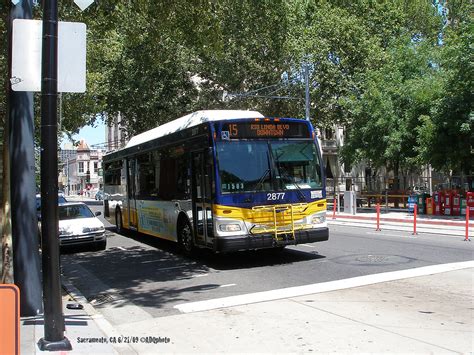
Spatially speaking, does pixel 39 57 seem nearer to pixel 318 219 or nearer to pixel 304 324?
pixel 304 324

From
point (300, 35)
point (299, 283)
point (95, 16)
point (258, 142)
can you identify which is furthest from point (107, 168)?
point (300, 35)

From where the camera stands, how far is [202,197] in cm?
1117

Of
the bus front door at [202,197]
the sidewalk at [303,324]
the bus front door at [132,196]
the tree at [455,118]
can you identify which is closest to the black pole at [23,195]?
the sidewalk at [303,324]

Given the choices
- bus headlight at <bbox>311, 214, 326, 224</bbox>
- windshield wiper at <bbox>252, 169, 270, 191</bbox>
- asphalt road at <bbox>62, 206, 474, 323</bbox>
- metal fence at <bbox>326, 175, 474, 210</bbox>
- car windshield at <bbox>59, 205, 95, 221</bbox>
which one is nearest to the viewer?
asphalt road at <bbox>62, 206, 474, 323</bbox>

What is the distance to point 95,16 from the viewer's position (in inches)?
463

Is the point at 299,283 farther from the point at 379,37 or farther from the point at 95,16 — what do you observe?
the point at 379,37

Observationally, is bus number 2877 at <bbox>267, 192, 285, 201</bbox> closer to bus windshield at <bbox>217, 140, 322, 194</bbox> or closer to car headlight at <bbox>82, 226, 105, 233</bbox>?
bus windshield at <bbox>217, 140, 322, 194</bbox>

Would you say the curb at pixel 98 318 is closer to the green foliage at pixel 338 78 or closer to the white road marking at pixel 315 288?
the white road marking at pixel 315 288

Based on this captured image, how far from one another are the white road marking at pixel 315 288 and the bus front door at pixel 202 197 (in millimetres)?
2657

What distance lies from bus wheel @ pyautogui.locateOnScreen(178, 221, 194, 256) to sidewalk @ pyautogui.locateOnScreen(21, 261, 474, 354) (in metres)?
3.93

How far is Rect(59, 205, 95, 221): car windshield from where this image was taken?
50.4 feet

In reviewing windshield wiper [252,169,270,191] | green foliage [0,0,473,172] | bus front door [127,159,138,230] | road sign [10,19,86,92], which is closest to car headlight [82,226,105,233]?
bus front door [127,159,138,230]

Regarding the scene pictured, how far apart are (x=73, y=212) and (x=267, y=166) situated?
7314 mm

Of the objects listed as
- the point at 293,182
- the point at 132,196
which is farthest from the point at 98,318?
the point at 132,196
